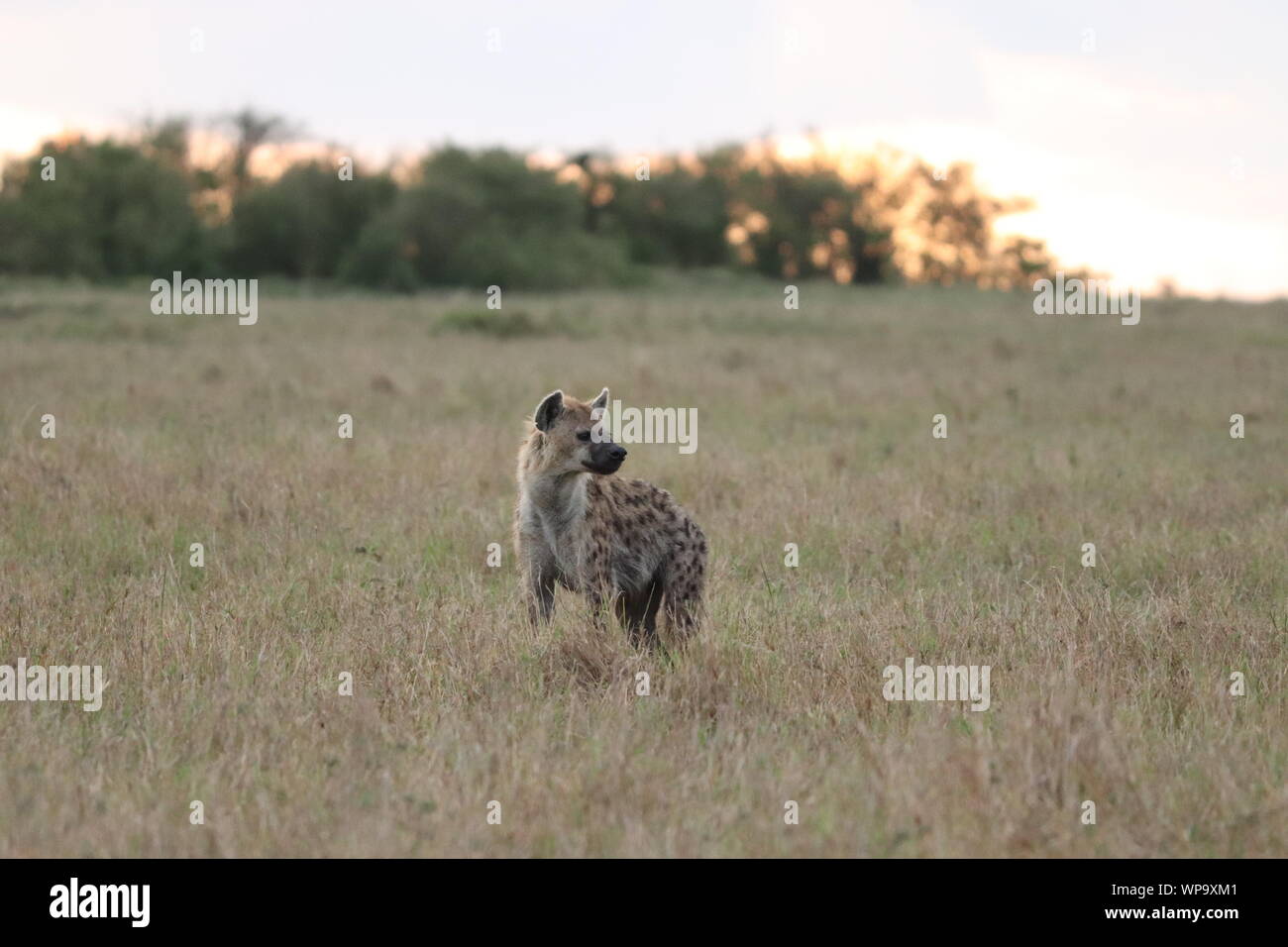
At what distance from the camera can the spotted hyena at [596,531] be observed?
708 centimetres

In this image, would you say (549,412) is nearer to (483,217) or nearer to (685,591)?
(685,591)

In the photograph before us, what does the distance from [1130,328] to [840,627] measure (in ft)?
72.0

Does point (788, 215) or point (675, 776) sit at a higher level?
point (788, 215)

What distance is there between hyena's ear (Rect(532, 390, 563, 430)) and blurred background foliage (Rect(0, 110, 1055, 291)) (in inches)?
1510

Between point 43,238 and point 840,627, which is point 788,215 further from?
point 840,627

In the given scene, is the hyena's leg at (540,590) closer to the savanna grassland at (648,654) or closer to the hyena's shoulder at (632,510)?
the savanna grassland at (648,654)

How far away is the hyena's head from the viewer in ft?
23.5

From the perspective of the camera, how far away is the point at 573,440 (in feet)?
23.8

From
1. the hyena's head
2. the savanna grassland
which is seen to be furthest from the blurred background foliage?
the hyena's head

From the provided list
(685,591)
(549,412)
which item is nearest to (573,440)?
(549,412)

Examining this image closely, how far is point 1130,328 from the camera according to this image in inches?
1068

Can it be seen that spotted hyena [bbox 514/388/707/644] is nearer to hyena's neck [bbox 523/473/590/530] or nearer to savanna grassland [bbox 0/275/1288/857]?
hyena's neck [bbox 523/473/590/530]

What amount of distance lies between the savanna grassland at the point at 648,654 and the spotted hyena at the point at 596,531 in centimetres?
29
